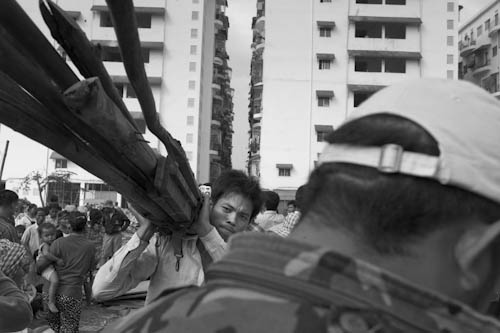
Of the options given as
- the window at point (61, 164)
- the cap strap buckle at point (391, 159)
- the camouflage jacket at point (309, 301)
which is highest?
the window at point (61, 164)

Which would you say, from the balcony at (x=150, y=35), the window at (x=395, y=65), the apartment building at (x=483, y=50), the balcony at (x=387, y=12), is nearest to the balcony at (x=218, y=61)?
the balcony at (x=150, y=35)

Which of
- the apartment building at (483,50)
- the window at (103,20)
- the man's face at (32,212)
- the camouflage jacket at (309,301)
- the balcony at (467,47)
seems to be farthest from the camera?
the balcony at (467,47)

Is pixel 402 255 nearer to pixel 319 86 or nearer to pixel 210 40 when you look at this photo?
pixel 319 86

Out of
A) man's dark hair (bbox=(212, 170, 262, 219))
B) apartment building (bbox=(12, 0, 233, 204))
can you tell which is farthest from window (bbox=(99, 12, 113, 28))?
man's dark hair (bbox=(212, 170, 262, 219))

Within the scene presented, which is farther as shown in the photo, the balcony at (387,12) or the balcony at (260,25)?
the balcony at (260,25)

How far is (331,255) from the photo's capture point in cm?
85

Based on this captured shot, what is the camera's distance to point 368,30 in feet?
127

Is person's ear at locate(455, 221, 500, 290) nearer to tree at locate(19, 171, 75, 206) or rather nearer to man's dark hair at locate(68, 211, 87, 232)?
man's dark hair at locate(68, 211, 87, 232)

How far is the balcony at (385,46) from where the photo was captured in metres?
36.2

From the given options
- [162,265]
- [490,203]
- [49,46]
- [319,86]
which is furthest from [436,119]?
[319,86]

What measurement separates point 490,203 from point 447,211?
0.27 ft

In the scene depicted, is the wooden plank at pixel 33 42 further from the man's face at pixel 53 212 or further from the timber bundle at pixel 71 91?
the man's face at pixel 53 212

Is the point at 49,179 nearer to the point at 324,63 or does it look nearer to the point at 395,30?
the point at 324,63

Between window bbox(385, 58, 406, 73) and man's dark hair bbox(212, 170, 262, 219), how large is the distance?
36.5 m
